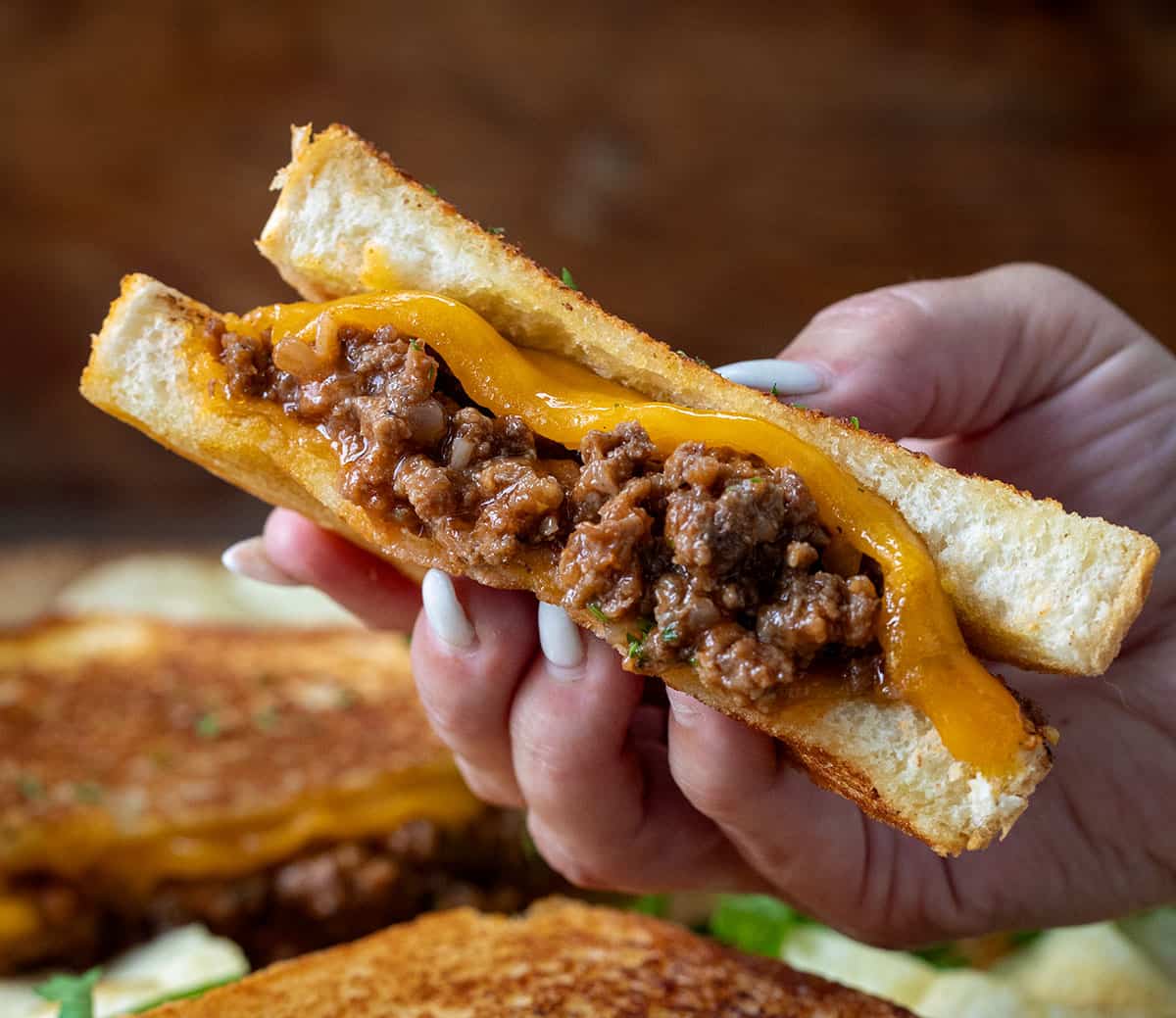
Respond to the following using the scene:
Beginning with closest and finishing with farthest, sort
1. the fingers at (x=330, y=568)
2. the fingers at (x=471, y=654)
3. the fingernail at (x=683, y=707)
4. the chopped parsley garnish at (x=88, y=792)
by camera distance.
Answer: the fingernail at (x=683, y=707)
the fingers at (x=471, y=654)
the fingers at (x=330, y=568)
the chopped parsley garnish at (x=88, y=792)

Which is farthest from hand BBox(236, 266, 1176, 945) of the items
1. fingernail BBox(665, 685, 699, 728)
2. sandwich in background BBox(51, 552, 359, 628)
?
sandwich in background BBox(51, 552, 359, 628)

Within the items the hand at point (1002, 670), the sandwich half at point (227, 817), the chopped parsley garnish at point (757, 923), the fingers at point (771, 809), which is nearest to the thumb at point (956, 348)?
the hand at point (1002, 670)

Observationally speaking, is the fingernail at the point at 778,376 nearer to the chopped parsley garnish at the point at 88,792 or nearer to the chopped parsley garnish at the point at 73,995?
the chopped parsley garnish at the point at 73,995

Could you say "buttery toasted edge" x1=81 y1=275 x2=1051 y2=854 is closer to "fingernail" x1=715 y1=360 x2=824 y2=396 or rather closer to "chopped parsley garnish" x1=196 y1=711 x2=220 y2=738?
"fingernail" x1=715 y1=360 x2=824 y2=396

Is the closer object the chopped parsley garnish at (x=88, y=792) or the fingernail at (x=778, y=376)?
the fingernail at (x=778, y=376)

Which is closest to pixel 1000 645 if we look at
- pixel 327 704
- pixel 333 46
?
pixel 327 704

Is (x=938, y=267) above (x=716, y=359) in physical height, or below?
above

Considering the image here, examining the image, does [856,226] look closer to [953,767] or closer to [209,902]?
[209,902]
